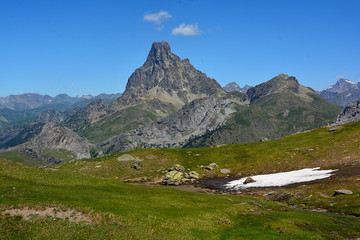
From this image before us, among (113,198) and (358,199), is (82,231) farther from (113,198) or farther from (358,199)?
(358,199)

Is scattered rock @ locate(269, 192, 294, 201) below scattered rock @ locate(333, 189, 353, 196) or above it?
below

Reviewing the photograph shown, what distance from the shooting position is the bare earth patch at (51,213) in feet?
93.5

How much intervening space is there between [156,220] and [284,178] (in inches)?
2014

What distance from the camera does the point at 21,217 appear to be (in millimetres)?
27578

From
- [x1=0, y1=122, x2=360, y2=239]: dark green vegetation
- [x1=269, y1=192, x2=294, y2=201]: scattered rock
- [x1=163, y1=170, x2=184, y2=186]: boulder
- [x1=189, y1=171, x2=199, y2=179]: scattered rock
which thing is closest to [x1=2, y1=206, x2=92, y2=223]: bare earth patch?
[x1=0, y1=122, x2=360, y2=239]: dark green vegetation

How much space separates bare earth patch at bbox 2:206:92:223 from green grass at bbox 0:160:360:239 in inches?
40.9

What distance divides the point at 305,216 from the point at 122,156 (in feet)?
260

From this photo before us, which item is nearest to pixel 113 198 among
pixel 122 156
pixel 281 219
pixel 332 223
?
pixel 281 219

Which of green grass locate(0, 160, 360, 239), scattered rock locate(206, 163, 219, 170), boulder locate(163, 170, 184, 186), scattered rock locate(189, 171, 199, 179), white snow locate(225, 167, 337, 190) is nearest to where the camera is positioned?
green grass locate(0, 160, 360, 239)

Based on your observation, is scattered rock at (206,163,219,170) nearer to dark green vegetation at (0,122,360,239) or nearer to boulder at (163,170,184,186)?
boulder at (163,170,184,186)

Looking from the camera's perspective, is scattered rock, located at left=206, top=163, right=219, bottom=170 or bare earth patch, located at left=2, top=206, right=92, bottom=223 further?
scattered rock, located at left=206, top=163, right=219, bottom=170

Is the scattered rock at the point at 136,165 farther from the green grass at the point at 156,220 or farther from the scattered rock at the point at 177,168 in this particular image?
the green grass at the point at 156,220

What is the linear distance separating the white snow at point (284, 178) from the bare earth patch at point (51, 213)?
164 ft

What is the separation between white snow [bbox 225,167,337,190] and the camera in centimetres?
6731
